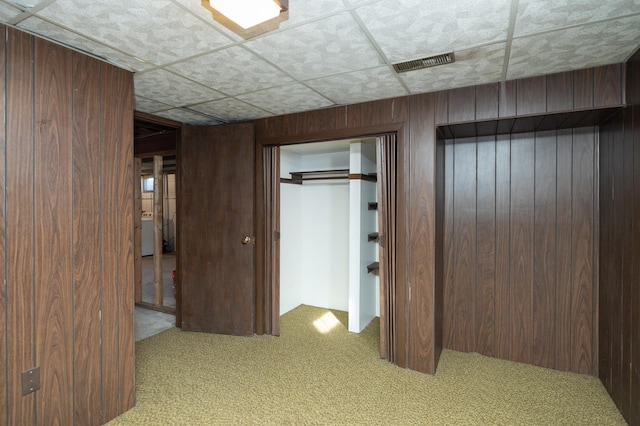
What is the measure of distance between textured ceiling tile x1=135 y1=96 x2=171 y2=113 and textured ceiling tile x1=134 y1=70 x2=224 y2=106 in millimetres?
86

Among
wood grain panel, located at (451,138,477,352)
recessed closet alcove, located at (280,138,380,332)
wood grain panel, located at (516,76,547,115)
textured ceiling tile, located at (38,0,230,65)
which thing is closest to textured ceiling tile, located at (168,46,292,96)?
textured ceiling tile, located at (38,0,230,65)

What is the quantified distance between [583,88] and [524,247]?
1.28 m

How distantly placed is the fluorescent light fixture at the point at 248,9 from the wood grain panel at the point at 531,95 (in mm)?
1810

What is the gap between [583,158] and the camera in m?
2.61

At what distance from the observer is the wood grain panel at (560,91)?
2.21m

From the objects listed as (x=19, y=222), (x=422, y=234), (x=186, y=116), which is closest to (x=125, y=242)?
(x=19, y=222)

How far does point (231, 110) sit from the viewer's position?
311 cm

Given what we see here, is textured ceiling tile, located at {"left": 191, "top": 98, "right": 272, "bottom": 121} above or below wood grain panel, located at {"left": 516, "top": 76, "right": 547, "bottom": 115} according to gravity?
above

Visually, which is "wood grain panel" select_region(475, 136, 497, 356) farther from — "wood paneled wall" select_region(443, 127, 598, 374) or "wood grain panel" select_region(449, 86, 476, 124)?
"wood grain panel" select_region(449, 86, 476, 124)

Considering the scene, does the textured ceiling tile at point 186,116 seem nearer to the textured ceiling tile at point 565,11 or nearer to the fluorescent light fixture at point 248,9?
the fluorescent light fixture at point 248,9

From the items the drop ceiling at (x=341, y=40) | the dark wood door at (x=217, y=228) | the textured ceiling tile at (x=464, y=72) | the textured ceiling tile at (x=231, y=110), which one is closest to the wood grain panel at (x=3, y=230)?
the drop ceiling at (x=341, y=40)

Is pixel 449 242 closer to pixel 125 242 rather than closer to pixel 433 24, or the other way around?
pixel 433 24

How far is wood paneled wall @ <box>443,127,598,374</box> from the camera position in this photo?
8.61ft

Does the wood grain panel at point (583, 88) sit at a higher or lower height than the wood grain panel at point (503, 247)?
higher
